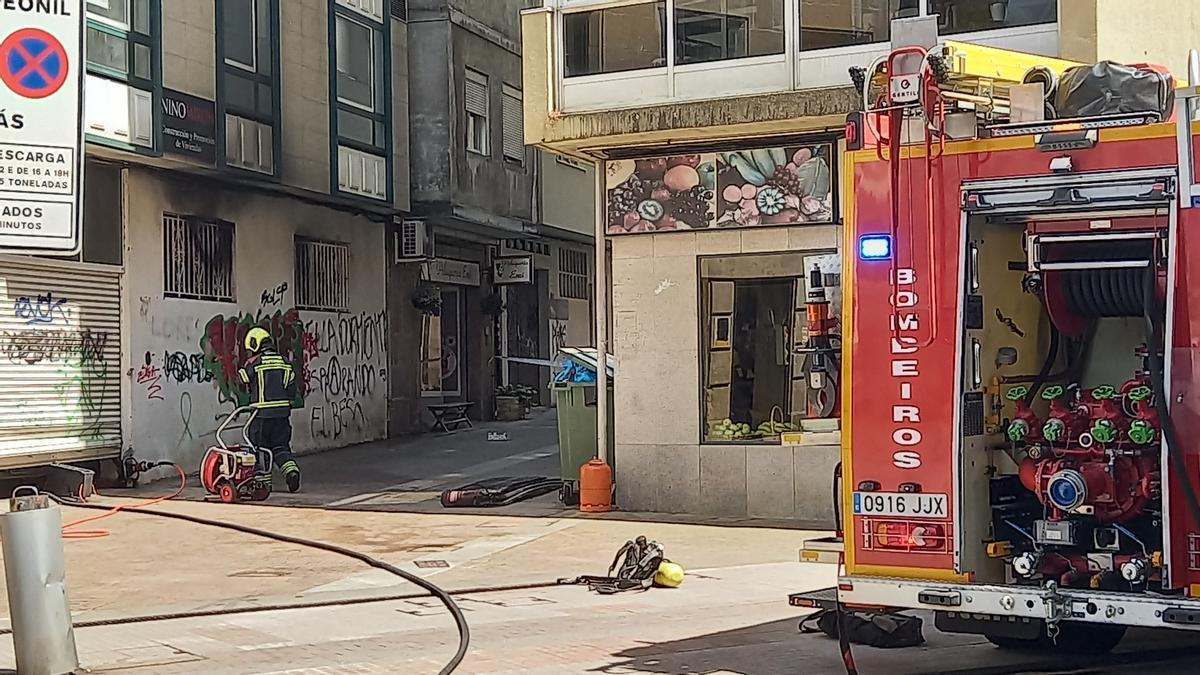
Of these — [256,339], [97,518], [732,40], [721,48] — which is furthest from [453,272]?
[732,40]

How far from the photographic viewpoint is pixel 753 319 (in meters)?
14.8

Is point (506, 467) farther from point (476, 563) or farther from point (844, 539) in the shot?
point (844, 539)

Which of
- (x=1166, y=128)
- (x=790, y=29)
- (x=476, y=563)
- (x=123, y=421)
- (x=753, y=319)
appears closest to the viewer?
(x=1166, y=128)

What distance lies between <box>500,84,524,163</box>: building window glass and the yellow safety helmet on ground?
15.6 m

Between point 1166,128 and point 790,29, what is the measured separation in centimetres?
752

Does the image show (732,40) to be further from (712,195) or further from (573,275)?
(573,275)

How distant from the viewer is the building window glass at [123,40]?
647 inches

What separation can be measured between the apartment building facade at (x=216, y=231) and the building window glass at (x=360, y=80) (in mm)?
33

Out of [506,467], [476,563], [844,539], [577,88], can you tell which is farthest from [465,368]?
[844,539]

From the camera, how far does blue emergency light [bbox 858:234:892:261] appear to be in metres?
7.22

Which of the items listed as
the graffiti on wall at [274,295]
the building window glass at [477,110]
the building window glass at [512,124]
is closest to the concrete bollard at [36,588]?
the graffiti on wall at [274,295]

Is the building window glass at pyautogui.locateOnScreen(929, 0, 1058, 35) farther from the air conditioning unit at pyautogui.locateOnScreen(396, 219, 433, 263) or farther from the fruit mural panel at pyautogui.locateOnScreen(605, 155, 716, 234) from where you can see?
the air conditioning unit at pyautogui.locateOnScreen(396, 219, 433, 263)

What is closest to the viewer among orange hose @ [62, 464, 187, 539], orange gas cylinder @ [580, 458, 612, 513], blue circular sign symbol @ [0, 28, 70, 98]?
blue circular sign symbol @ [0, 28, 70, 98]

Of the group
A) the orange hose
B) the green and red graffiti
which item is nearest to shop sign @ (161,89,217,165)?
the green and red graffiti
